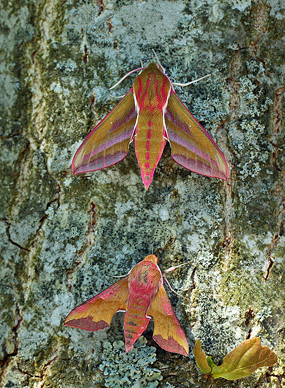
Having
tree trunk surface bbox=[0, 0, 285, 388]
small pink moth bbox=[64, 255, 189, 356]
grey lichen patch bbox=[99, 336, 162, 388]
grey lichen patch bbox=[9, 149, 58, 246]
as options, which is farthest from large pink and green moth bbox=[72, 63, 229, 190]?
grey lichen patch bbox=[99, 336, 162, 388]

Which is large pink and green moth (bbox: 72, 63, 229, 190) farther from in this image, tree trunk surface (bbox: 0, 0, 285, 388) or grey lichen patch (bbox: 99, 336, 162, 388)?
grey lichen patch (bbox: 99, 336, 162, 388)

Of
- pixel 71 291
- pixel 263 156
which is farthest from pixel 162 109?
pixel 71 291

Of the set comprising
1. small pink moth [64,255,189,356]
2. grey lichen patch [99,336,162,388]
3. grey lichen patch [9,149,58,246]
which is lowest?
grey lichen patch [99,336,162,388]

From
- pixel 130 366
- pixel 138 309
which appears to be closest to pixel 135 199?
pixel 138 309

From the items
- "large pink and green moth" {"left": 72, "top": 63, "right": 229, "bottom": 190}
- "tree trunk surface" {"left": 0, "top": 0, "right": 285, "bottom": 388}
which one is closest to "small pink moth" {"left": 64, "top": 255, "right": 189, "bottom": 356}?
"tree trunk surface" {"left": 0, "top": 0, "right": 285, "bottom": 388}

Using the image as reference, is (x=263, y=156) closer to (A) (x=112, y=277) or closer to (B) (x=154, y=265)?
(B) (x=154, y=265)

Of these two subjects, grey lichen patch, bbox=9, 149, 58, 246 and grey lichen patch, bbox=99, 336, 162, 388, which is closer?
grey lichen patch, bbox=99, 336, 162, 388

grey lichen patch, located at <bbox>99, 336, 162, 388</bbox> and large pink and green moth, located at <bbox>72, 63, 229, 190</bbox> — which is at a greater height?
large pink and green moth, located at <bbox>72, 63, 229, 190</bbox>

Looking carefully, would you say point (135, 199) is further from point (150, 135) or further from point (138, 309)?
point (138, 309)
